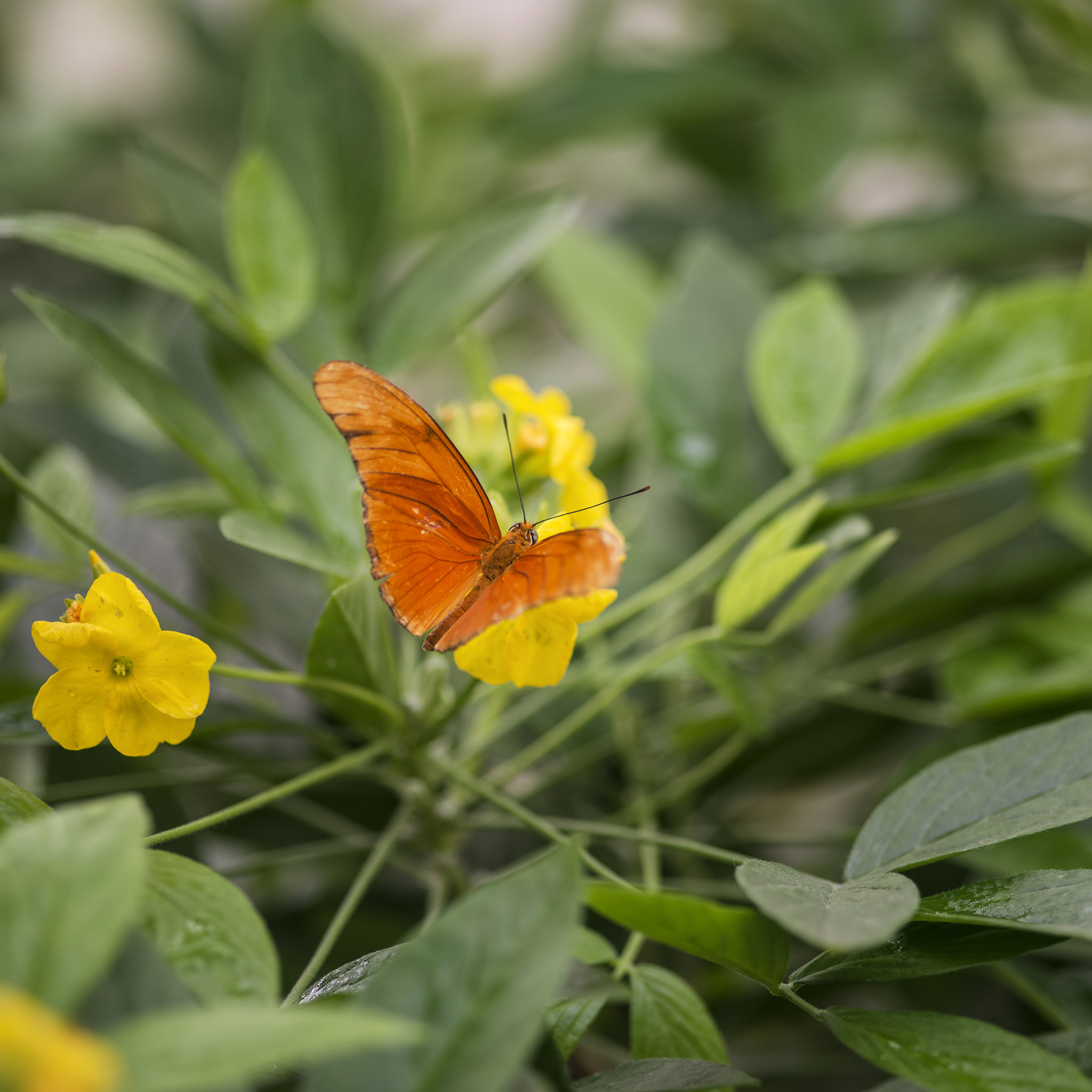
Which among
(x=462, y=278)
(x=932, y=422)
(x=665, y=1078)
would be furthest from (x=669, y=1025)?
(x=462, y=278)

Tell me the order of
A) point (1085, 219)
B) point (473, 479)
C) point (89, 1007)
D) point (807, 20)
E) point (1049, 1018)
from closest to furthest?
point (89, 1007) → point (473, 479) → point (1049, 1018) → point (1085, 219) → point (807, 20)

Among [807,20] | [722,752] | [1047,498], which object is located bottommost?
[722,752]

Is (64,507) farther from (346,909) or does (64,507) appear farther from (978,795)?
(978,795)

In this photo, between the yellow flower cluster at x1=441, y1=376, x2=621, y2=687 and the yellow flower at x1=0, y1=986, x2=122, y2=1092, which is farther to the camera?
the yellow flower cluster at x1=441, y1=376, x2=621, y2=687

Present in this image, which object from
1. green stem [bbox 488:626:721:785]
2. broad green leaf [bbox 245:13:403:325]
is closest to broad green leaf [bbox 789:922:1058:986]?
green stem [bbox 488:626:721:785]

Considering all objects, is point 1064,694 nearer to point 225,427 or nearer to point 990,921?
point 990,921

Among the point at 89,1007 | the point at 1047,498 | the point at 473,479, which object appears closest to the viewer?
the point at 89,1007

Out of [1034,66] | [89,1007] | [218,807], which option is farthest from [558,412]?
[1034,66]

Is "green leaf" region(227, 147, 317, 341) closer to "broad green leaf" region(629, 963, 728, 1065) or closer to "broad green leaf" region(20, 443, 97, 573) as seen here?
"broad green leaf" region(20, 443, 97, 573)

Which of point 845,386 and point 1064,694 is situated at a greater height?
point 845,386
